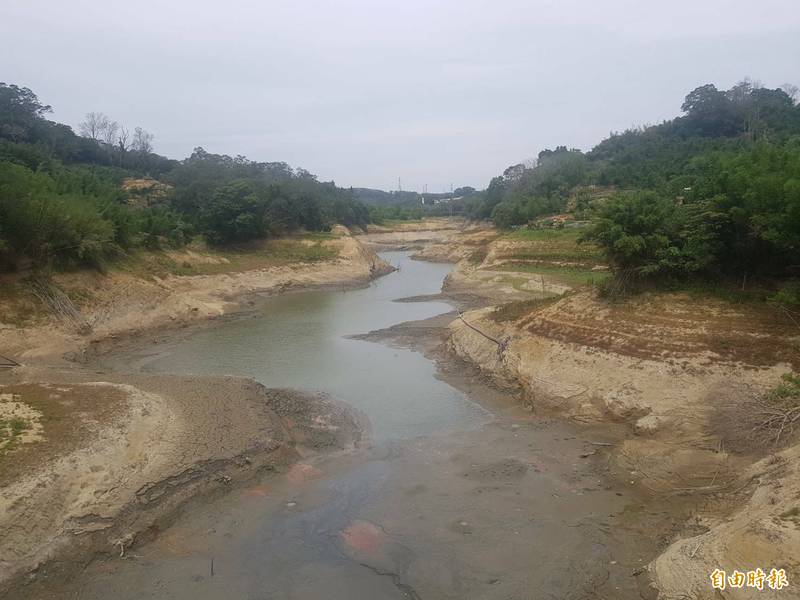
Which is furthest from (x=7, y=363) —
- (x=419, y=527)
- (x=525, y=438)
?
(x=525, y=438)

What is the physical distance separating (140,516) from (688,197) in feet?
55.8

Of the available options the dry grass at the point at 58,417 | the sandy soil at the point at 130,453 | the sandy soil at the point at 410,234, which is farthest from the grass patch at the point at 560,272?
the sandy soil at the point at 410,234

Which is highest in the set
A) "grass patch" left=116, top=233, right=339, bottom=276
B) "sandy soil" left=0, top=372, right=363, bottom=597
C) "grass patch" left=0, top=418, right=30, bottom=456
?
"grass patch" left=116, top=233, right=339, bottom=276

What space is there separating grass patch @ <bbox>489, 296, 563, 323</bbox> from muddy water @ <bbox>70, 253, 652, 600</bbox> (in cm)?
489

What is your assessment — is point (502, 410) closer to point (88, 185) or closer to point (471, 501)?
point (471, 501)

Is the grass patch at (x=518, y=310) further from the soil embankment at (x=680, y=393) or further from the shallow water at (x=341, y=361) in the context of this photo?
the shallow water at (x=341, y=361)

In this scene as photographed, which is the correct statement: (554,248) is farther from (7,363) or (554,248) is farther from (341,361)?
(7,363)

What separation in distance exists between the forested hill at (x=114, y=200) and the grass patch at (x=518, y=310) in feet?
63.8

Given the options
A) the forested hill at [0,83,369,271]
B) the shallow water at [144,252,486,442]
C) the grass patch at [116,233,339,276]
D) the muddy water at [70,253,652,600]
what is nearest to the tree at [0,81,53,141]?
the forested hill at [0,83,369,271]

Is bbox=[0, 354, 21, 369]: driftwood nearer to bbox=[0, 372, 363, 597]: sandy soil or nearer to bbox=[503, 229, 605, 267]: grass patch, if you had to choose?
bbox=[0, 372, 363, 597]: sandy soil

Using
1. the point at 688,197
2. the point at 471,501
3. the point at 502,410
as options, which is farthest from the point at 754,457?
the point at 688,197

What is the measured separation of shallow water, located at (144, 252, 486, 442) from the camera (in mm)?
16844

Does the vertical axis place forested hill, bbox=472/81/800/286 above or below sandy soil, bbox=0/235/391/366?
above

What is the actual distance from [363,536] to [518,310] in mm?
13246
